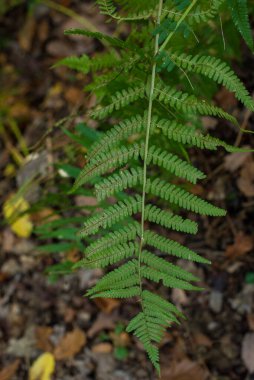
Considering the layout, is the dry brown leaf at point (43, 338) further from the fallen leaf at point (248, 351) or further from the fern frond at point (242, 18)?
the fern frond at point (242, 18)

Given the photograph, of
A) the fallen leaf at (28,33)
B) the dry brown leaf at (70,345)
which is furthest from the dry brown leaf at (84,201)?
the fallen leaf at (28,33)

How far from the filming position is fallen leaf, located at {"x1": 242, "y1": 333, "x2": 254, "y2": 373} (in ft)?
8.04

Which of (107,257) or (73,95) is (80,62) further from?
(73,95)

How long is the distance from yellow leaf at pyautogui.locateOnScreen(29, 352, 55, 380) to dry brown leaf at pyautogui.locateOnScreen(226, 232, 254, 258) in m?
1.30

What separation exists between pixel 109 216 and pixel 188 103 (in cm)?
45

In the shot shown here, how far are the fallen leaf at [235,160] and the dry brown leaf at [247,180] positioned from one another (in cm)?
3

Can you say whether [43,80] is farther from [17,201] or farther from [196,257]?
[196,257]

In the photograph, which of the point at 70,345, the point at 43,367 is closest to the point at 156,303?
the point at 70,345

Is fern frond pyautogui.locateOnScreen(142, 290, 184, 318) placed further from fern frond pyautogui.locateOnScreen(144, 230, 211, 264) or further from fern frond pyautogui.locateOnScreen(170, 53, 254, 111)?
fern frond pyautogui.locateOnScreen(170, 53, 254, 111)

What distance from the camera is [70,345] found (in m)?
2.93

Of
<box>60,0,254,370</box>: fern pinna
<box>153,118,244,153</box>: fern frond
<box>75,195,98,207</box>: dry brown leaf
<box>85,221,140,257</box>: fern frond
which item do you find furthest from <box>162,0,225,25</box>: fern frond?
<box>75,195,98,207</box>: dry brown leaf

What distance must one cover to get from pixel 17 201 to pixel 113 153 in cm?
185

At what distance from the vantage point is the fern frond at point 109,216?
1515 millimetres

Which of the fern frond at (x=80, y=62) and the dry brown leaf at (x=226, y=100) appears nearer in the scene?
the fern frond at (x=80, y=62)
